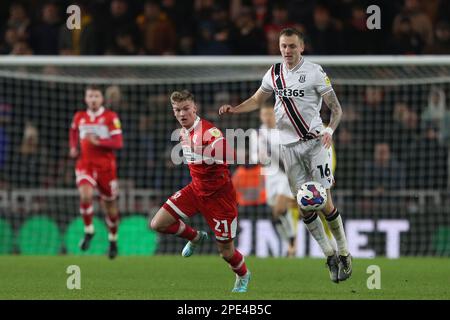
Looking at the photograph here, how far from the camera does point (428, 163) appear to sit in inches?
598

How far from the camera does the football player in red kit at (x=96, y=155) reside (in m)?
13.3

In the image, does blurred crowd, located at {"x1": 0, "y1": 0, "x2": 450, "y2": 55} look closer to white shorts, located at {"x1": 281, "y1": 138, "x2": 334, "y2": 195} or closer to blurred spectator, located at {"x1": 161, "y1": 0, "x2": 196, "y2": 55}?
blurred spectator, located at {"x1": 161, "y1": 0, "x2": 196, "y2": 55}

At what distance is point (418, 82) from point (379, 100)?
2.86 feet

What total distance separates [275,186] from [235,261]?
5.39 meters

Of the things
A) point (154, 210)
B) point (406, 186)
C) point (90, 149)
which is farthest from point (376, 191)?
point (90, 149)

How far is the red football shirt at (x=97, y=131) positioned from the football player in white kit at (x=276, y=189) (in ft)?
6.02

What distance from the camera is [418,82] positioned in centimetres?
1499

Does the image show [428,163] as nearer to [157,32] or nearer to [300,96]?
[157,32]

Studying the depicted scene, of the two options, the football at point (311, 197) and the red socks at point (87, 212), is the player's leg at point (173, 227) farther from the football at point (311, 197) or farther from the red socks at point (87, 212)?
the red socks at point (87, 212)

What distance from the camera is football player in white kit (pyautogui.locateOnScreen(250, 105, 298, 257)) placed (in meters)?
13.9

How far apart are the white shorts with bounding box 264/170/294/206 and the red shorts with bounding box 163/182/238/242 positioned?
16.4ft

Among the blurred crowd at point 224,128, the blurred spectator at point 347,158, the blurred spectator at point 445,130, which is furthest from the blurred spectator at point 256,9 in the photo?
the blurred spectator at point 445,130

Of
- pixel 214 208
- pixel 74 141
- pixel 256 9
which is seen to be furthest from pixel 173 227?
pixel 256 9

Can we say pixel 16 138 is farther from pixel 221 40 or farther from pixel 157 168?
pixel 221 40
